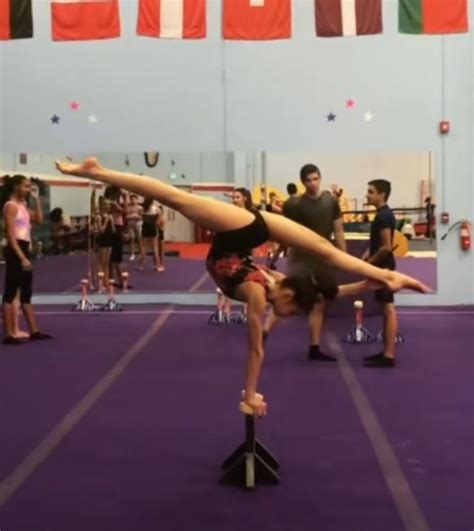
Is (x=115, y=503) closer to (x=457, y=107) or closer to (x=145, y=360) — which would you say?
(x=145, y=360)

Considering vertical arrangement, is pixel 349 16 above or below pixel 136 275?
above

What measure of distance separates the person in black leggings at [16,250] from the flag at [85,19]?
2.95 meters

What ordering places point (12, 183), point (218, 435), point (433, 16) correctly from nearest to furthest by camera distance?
point (218, 435)
point (12, 183)
point (433, 16)

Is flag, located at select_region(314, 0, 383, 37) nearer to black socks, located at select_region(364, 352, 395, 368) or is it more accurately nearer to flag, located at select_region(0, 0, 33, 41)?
flag, located at select_region(0, 0, 33, 41)

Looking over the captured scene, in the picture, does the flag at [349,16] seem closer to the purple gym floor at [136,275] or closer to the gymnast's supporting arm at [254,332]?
the purple gym floor at [136,275]

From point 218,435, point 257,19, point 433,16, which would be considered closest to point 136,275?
point 257,19

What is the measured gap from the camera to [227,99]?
1055 centimetres

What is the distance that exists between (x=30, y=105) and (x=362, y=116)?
4.35 metres

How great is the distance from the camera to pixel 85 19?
31.7 feet

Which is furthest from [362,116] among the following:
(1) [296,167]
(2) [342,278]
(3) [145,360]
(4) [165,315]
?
(3) [145,360]

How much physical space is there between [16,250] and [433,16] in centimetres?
544

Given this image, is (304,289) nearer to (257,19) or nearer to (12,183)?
(12,183)

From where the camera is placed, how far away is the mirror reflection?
→ 10656mm

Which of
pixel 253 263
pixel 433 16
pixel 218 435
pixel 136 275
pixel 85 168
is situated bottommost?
pixel 218 435
